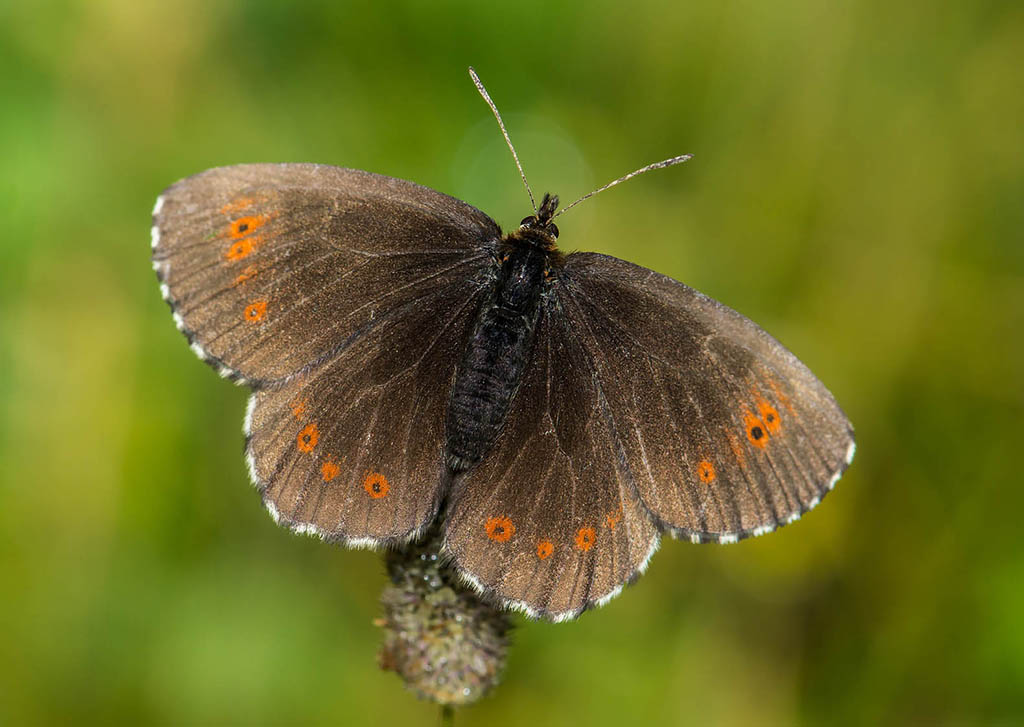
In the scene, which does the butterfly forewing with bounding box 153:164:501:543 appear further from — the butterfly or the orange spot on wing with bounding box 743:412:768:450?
the orange spot on wing with bounding box 743:412:768:450

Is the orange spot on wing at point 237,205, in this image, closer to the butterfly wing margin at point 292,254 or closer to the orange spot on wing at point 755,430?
the butterfly wing margin at point 292,254

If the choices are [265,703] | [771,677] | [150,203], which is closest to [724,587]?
[771,677]

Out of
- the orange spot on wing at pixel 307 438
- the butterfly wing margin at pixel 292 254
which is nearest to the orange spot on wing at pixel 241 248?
the butterfly wing margin at pixel 292 254

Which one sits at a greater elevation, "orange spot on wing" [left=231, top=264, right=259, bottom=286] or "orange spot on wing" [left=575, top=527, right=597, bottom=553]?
"orange spot on wing" [left=231, top=264, right=259, bottom=286]

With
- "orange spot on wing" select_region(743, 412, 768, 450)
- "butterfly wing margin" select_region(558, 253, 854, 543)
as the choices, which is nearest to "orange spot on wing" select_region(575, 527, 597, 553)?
"butterfly wing margin" select_region(558, 253, 854, 543)

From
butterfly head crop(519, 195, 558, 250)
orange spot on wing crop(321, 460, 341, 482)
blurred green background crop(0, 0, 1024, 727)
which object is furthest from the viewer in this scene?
blurred green background crop(0, 0, 1024, 727)

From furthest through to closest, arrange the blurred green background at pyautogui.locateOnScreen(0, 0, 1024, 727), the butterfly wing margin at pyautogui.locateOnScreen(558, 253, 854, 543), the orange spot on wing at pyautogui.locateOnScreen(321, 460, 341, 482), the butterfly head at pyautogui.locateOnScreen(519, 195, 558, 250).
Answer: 1. the blurred green background at pyautogui.locateOnScreen(0, 0, 1024, 727)
2. the butterfly head at pyautogui.locateOnScreen(519, 195, 558, 250)
3. the orange spot on wing at pyautogui.locateOnScreen(321, 460, 341, 482)
4. the butterfly wing margin at pyautogui.locateOnScreen(558, 253, 854, 543)

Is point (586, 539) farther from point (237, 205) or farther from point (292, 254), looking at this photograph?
point (237, 205)

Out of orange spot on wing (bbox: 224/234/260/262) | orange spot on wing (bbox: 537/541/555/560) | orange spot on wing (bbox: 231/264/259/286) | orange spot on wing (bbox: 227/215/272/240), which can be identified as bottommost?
orange spot on wing (bbox: 537/541/555/560)

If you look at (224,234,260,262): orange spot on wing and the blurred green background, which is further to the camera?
the blurred green background
